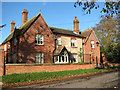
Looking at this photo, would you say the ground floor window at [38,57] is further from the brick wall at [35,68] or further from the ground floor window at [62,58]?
the brick wall at [35,68]

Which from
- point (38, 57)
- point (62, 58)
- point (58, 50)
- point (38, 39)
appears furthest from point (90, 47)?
point (38, 57)

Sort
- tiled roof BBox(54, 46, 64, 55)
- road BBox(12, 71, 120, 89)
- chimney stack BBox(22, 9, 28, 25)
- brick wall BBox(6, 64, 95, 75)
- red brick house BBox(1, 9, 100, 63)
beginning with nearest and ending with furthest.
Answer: road BBox(12, 71, 120, 89), brick wall BBox(6, 64, 95, 75), red brick house BBox(1, 9, 100, 63), tiled roof BBox(54, 46, 64, 55), chimney stack BBox(22, 9, 28, 25)

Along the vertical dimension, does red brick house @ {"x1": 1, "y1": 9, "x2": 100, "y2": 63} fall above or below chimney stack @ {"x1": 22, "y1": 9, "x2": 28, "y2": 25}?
below

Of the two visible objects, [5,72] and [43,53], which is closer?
[5,72]

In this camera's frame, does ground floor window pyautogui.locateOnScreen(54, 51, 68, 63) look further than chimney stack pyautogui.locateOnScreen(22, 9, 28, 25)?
No

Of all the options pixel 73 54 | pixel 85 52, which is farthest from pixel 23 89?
pixel 85 52

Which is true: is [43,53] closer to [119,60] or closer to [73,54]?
[73,54]

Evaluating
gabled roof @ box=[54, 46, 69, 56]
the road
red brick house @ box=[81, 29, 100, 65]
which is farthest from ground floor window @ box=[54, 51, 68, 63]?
the road

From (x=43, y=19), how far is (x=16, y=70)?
10.9 m

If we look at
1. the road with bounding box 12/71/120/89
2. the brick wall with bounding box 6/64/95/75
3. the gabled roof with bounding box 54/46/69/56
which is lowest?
the road with bounding box 12/71/120/89

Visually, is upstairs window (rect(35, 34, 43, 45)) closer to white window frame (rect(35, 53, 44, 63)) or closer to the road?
white window frame (rect(35, 53, 44, 63))

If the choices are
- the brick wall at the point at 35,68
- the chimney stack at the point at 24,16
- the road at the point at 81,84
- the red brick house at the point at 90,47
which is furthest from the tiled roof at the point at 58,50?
the road at the point at 81,84

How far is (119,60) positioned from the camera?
2711cm

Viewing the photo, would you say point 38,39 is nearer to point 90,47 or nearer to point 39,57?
point 39,57
